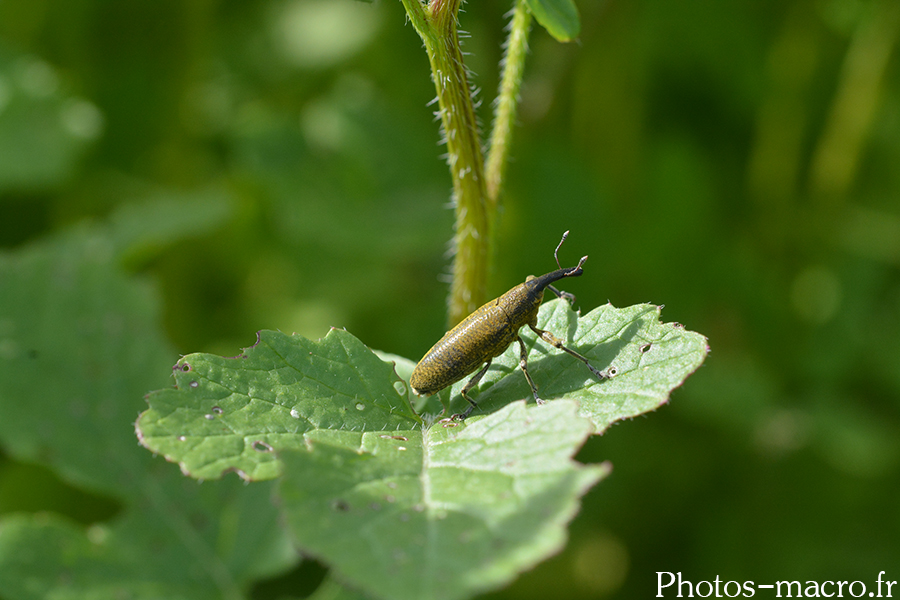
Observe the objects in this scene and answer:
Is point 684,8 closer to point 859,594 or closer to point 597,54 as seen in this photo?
point 597,54

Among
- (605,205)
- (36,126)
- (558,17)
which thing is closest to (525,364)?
(558,17)

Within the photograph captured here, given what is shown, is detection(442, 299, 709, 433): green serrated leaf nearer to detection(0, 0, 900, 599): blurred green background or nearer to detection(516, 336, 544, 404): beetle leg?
detection(516, 336, 544, 404): beetle leg


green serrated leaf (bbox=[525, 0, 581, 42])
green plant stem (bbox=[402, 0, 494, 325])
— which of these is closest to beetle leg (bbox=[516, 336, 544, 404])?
green plant stem (bbox=[402, 0, 494, 325])

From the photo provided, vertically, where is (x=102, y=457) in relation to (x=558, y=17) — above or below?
below

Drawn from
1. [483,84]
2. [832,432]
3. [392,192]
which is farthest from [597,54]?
[832,432]

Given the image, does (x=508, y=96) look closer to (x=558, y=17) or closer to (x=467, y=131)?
(x=467, y=131)

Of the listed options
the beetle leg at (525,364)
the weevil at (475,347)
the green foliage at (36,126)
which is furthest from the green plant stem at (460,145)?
the green foliage at (36,126)
